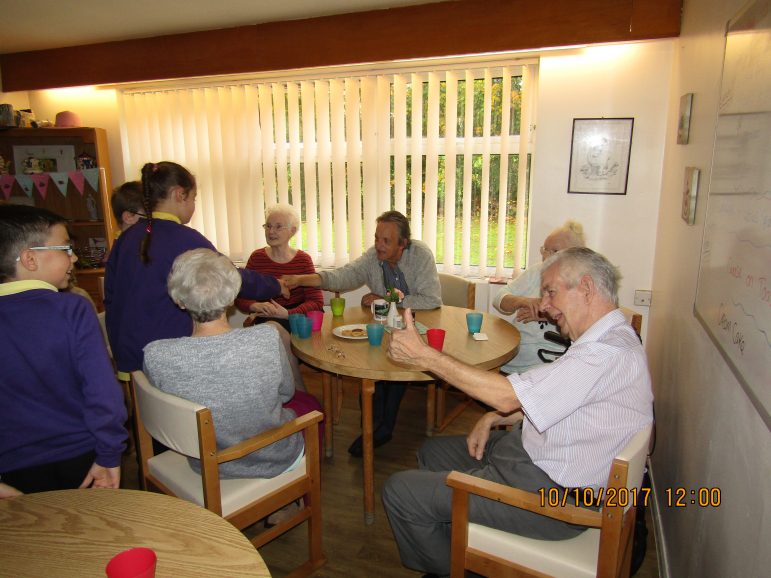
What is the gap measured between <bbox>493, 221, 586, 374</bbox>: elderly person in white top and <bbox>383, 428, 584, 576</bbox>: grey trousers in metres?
0.91

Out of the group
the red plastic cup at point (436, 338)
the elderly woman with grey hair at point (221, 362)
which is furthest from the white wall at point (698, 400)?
the elderly woman with grey hair at point (221, 362)

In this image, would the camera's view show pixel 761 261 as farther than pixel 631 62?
No

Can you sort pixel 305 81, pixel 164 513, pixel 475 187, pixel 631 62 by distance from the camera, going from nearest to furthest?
pixel 164 513 → pixel 631 62 → pixel 475 187 → pixel 305 81

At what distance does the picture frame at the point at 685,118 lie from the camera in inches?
95.6

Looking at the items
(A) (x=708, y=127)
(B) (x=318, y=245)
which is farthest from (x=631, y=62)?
(B) (x=318, y=245)

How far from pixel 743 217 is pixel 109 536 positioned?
1.71 m

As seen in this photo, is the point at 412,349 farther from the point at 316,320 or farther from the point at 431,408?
the point at 431,408

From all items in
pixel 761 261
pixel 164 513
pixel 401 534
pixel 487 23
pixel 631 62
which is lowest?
pixel 401 534

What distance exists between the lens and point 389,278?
3262mm

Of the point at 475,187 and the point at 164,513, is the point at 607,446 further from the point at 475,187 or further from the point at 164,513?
the point at 475,187

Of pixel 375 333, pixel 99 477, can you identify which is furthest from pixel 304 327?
pixel 99 477

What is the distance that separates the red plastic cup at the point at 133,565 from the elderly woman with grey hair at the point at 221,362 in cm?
73

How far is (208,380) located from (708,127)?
2.13 meters

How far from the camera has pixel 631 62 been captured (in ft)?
10.7
